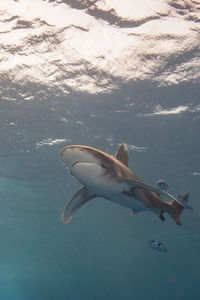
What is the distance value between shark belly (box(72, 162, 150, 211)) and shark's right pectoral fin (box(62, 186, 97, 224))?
277mm

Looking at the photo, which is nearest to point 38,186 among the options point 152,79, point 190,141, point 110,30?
point 190,141

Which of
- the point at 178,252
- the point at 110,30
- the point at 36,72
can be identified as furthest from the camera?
the point at 178,252

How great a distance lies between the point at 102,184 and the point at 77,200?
105 centimetres

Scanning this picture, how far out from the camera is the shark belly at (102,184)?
4.55m

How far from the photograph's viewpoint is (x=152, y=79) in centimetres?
1320

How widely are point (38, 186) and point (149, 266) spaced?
187 feet

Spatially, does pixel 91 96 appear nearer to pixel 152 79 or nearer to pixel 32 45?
pixel 152 79

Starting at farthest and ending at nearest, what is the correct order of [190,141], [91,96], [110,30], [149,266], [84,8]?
1. [149,266]
2. [190,141]
3. [91,96]
4. [110,30]
5. [84,8]

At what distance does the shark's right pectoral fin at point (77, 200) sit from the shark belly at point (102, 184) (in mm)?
277

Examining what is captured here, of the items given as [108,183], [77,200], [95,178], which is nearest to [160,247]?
[77,200]

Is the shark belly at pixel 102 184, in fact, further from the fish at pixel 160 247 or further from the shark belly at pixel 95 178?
the fish at pixel 160 247

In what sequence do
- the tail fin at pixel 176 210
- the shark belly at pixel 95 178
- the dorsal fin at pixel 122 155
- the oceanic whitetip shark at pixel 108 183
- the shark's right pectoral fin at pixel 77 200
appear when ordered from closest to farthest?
1. the oceanic whitetip shark at pixel 108 183
2. the shark belly at pixel 95 178
3. the shark's right pectoral fin at pixel 77 200
4. the tail fin at pixel 176 210
5. the dorsal fin at pixel 122 155

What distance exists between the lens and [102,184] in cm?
493

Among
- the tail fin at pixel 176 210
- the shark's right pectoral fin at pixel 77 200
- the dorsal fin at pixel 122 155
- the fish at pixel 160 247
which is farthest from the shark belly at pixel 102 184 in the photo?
the fish at pixel 160 247
